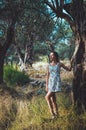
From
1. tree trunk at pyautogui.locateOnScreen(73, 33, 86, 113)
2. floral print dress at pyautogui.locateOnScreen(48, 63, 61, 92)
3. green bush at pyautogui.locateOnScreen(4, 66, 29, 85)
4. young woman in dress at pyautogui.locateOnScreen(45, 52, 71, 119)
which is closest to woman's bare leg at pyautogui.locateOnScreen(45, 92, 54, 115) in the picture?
young woman in dress at pyautogui.locateOnScreen(45, 52, 71, 119)

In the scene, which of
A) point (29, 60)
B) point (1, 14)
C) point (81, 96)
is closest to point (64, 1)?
point (81, 96)

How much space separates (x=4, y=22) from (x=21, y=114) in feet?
27.9

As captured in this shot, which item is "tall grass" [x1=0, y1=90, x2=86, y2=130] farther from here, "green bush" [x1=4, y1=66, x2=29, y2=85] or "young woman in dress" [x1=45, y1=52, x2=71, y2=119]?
"green bush" [x1=4, y1=66, x2=29, y2=85]

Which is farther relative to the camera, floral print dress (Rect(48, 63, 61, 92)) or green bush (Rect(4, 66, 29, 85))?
green bush (Rect(4, 66, 29, 85))

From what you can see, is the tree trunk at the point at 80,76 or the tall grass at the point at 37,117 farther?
the tree trunk at the point at 80,76

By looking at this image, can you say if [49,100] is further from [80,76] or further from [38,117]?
[80,76]

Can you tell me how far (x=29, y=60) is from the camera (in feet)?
96.3

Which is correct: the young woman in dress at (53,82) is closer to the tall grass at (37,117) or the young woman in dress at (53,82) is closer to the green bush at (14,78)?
the tall grass at (37,117)

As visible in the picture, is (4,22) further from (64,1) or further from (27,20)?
(64,1)

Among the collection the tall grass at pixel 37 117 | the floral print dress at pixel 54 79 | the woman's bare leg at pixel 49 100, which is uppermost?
the floral print dress at pixel 54 79

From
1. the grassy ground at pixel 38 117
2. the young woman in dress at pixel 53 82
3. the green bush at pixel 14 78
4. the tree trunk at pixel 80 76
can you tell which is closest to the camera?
the grassy ground at pixel 38 117

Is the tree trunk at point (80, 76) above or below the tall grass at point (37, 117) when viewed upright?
above

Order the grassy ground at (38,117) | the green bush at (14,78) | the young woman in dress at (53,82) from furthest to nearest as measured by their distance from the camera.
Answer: the green bush at (14,78) < the young woman in dress at (53,82) < the grassy ground at (38,117)

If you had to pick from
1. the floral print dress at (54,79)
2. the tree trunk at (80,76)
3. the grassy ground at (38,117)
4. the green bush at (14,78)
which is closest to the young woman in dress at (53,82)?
the floral print dress at (54,79)
